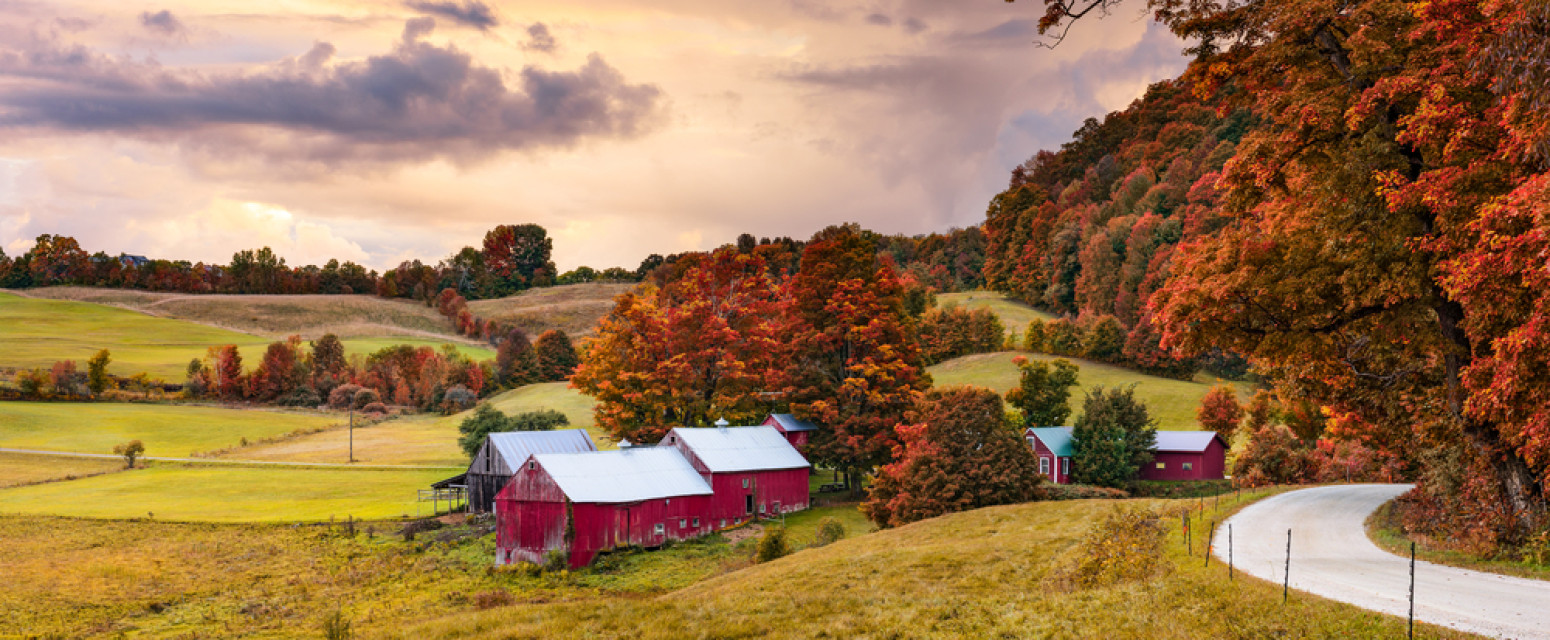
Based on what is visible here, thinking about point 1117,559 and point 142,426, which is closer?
point 1117,559

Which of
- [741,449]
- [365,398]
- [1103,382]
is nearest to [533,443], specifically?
[741,449]

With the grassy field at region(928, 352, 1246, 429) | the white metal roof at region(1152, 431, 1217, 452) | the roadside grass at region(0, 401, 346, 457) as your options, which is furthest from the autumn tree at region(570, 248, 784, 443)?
the roadside grass at region(0, 401, 346, 457)

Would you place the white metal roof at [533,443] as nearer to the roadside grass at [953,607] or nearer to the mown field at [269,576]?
the mown field at [269,576]

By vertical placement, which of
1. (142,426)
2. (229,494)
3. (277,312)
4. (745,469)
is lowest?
(229,494)

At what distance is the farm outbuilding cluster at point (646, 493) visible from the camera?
32.6 m

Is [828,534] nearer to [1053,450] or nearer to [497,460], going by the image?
[497,460]

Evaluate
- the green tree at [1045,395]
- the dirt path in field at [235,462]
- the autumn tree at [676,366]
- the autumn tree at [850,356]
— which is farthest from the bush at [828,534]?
the dirt path in field at [235,462]

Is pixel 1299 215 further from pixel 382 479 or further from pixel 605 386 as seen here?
pixel 382 479

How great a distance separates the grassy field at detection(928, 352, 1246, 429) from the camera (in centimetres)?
6669

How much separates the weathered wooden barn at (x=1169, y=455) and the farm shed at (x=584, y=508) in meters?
24.5

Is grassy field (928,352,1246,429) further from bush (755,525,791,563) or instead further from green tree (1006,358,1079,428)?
bush (755,525,791,563)

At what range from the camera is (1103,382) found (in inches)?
3022

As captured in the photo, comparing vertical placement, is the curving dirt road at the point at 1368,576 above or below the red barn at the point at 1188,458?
above

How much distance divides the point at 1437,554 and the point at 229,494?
57.4 metres
